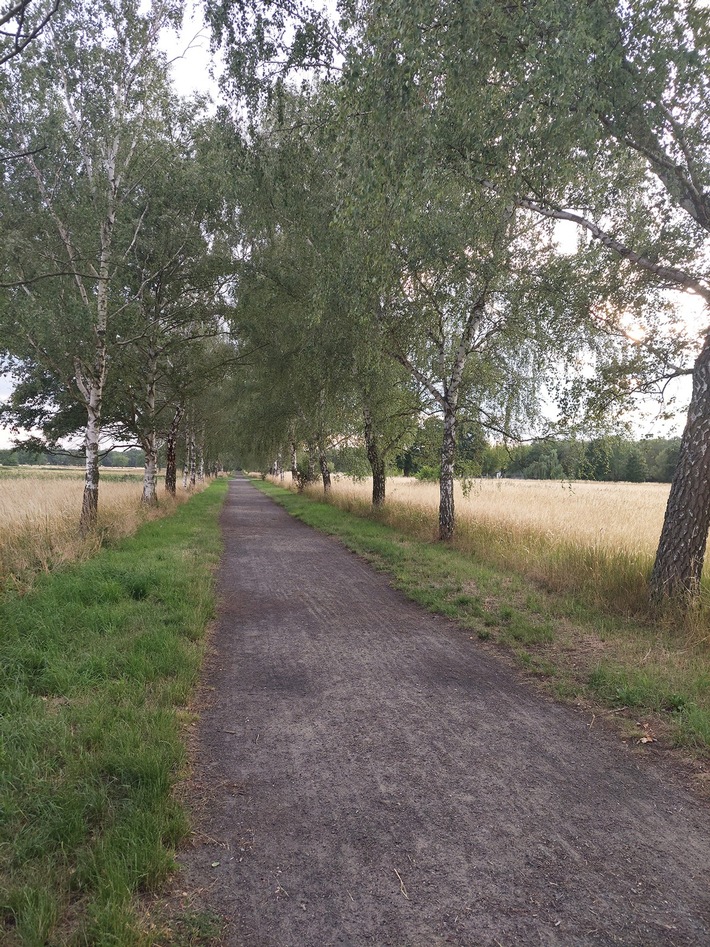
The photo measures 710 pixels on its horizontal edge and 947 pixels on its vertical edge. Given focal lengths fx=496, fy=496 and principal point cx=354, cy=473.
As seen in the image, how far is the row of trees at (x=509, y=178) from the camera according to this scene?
16.5 feet

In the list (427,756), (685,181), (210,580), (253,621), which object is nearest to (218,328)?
(210,580)

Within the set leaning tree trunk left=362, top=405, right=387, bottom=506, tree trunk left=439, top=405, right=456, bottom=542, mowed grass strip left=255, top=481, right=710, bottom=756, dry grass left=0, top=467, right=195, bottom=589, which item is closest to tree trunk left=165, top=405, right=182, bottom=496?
dry grass left=0, top=467, right=195, bottom=589

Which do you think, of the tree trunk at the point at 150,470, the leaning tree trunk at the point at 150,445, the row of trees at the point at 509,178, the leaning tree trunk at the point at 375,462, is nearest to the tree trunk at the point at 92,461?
the leaning tree trunk at the point at 150,445

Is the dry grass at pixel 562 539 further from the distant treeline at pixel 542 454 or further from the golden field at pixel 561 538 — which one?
the distant treeline at pixel 542 454

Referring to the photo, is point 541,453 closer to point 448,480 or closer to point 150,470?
point 448,480

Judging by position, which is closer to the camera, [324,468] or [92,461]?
[92,461]

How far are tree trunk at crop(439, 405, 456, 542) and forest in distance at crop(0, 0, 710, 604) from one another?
8 centimetres

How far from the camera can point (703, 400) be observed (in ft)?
20.0

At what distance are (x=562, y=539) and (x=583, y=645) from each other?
448cm

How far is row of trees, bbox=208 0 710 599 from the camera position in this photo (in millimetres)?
5035

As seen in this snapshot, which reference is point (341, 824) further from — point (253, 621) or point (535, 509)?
point (535, 509)

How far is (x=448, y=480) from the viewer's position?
12359 millimetres

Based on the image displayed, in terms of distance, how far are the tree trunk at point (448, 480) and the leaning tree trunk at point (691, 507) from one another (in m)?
6.13

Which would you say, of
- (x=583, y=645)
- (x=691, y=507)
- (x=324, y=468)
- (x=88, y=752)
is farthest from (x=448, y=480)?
(x=324, y=468)
